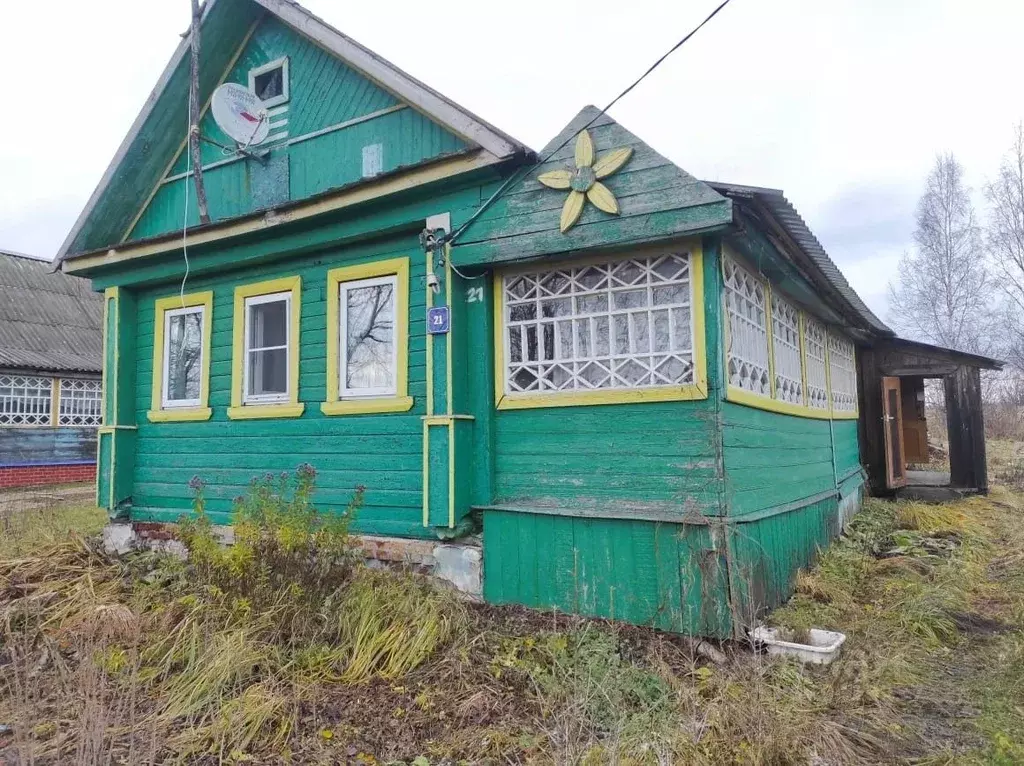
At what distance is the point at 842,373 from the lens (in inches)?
402

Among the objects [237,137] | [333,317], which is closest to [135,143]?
[237,137]

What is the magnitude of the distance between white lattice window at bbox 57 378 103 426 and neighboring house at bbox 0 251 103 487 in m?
0.02

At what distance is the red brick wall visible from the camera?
16.0 meters

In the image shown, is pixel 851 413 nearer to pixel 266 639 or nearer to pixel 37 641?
pixel 266 639

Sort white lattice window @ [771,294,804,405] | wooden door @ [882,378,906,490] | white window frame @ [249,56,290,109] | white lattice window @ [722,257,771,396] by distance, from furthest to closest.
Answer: wooden door @ [882,378,906,490], white window frame @ [249,56,290,109], white lattice window @ [771,294,804,405], white lattice window @ [722,257,771,396]

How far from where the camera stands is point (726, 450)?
471cm

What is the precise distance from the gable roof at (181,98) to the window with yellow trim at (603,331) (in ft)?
5.06

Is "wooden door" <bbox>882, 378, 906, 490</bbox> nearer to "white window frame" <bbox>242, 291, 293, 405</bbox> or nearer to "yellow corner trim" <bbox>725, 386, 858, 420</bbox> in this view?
"yellow corner trim" <bbox>725, 386, 858, 420</bbox>

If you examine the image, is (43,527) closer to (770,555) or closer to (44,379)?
(770,555)

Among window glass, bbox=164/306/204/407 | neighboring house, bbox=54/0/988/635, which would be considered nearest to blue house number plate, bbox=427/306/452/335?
neighboring house, bbox=54/0/988/635

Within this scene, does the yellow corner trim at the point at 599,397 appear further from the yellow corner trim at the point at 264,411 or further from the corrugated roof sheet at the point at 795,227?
the yellow corner trim at the point at 264,411

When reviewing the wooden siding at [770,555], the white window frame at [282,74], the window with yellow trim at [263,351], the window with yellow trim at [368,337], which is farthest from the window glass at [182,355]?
the wooden siding at [770,555]

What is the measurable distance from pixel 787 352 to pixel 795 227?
1789 millimetres

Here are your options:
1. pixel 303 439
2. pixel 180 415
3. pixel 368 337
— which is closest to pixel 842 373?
pixel 368 337
